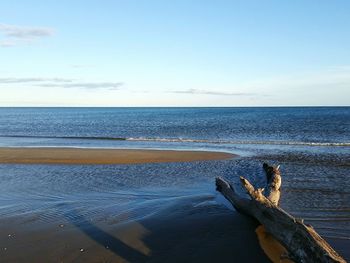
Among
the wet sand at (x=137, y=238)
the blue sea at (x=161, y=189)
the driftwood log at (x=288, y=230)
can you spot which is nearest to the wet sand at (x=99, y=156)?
the blue sea at (x=161, y=189)

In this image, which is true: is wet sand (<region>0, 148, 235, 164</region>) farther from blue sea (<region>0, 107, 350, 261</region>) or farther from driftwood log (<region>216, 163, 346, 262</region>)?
driftwood log (<region>216, 163, 346, 262</region>)

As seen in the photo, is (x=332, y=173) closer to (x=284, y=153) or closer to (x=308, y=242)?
(x=284, y=153)

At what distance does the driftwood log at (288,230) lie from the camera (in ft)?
19.4

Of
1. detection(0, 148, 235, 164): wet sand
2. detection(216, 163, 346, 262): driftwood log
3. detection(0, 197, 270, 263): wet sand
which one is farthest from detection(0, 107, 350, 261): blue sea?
detection(0, 148, 235, 164): wet sand

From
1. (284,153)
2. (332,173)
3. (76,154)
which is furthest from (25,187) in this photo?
(284,153)

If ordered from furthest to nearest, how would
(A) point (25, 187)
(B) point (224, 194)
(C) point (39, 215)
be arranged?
1. (A) point (25, 187)
2. (B) point (224, 194)
3. (C) point (39, 215)

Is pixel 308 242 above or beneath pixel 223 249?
above

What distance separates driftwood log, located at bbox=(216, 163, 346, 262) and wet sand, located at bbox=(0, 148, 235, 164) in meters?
10.3

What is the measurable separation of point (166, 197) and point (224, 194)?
170 centimetres

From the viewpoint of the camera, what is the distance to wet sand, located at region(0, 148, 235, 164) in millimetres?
20234

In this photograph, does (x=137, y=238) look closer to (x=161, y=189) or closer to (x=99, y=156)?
(x=161, y=189)

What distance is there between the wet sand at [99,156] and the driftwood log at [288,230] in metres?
10.3

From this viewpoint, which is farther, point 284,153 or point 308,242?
point 284,153

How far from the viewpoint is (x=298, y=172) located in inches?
642
